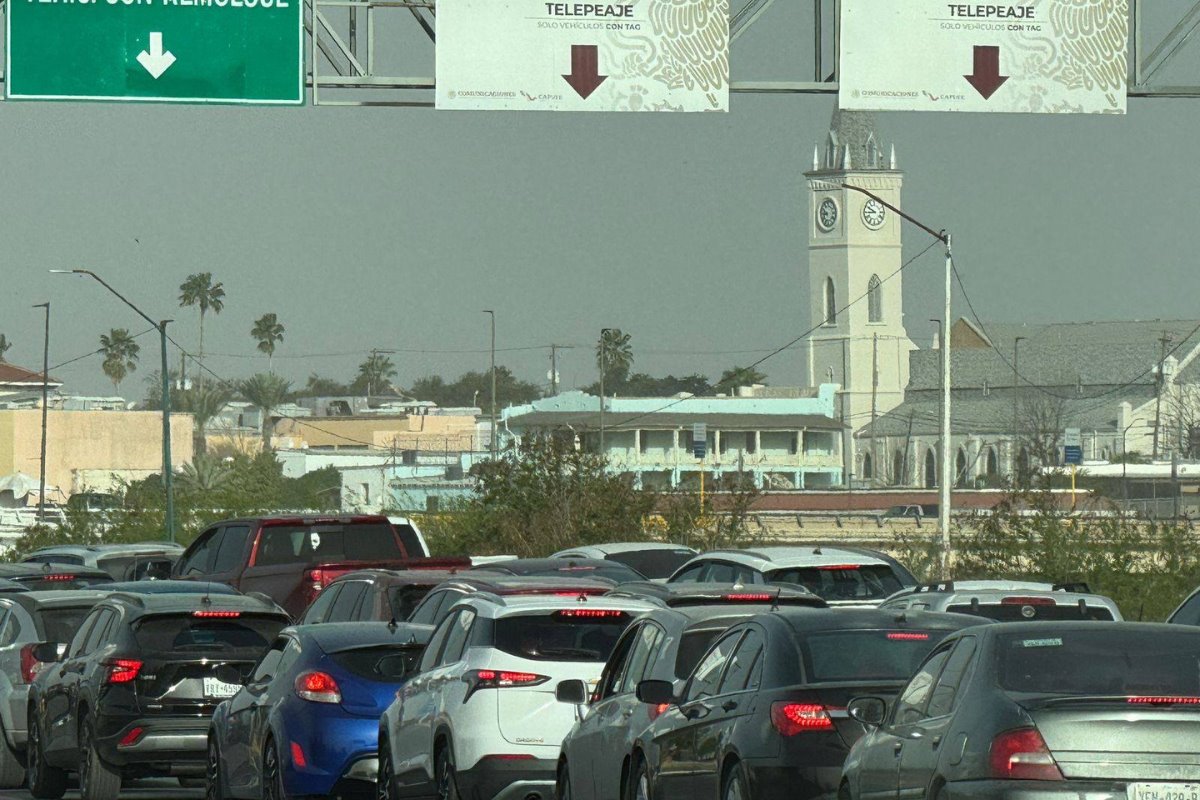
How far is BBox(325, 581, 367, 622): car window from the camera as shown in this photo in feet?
56.7

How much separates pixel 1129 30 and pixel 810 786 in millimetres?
14410

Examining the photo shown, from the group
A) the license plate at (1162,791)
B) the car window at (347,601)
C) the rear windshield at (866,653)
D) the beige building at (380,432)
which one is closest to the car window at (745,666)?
the rear windshield at (866,653)

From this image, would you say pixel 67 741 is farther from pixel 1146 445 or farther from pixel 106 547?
pixel 1146 445

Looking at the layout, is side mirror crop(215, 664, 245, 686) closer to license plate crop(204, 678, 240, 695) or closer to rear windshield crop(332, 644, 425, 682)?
license plate crop(204, 678, 240, 695)

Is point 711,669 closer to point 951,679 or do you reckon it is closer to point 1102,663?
point 951,679

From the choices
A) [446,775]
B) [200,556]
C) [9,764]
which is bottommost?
[9,764]

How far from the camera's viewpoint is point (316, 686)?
518 inches

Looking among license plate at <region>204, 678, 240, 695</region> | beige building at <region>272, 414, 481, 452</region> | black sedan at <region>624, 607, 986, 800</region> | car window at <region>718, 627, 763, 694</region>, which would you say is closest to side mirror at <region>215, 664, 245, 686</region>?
license plate at <region>204, 678, 240, 695</region>

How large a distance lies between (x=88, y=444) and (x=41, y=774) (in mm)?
94366

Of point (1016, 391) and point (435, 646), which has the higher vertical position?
point (1016, 391)

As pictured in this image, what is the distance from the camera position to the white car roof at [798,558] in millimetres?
19969

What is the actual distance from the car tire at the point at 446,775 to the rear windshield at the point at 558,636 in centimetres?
71

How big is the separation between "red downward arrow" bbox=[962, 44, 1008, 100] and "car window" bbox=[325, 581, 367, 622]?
852cm

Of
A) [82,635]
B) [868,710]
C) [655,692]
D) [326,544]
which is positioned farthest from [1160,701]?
[326,544]
